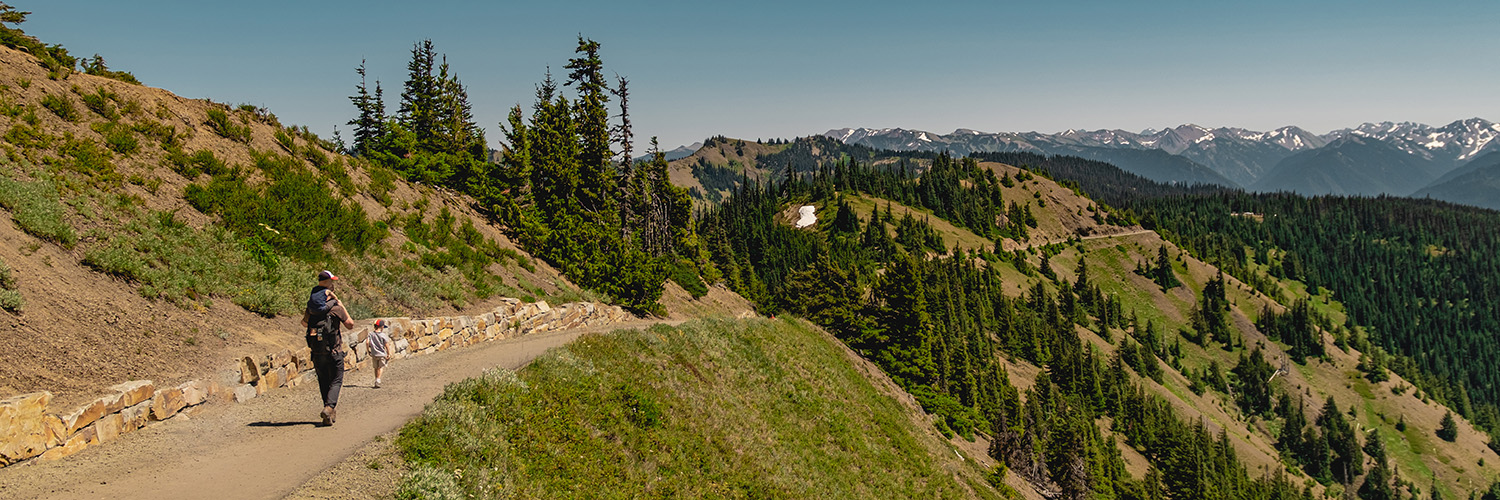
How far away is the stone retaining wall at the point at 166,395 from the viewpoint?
8227 millimetres

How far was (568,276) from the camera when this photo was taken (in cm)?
3647

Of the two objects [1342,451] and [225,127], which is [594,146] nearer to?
[225,127]

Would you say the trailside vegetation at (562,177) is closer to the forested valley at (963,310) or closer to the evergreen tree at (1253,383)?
the forested valley at (963,310)

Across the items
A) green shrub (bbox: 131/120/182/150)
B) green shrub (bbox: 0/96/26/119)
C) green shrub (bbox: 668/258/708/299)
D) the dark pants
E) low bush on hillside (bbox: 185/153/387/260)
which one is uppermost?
green shrub (bbox: 0/96/26/119)

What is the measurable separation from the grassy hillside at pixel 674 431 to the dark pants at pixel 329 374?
5.13ft

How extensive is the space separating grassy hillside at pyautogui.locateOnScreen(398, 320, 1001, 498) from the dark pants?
5.13 feet

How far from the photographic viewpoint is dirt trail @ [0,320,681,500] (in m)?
7.88

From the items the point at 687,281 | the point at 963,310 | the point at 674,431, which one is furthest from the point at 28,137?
the point at 963,310

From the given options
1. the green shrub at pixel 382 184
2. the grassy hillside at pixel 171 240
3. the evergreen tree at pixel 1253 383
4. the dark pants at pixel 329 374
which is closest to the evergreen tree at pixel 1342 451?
the evergreen tree at pixel 1253 383

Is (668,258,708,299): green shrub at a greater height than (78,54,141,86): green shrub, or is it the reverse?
(78,54,141,86): green shrub

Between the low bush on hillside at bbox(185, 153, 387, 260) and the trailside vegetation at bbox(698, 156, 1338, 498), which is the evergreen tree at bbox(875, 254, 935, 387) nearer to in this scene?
the trailside vegetation at bbox(698, 156, 1338, 498)

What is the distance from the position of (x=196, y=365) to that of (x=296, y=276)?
247 inches

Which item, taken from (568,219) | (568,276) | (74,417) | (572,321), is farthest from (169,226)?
(568,219)

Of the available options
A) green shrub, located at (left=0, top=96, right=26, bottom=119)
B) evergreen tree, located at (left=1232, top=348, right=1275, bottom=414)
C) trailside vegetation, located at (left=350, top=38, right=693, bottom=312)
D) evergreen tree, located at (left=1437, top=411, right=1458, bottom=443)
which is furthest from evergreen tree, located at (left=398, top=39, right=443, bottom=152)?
evergreen tree, located at (left=1437, top=411, right=1458, bottom=443)
